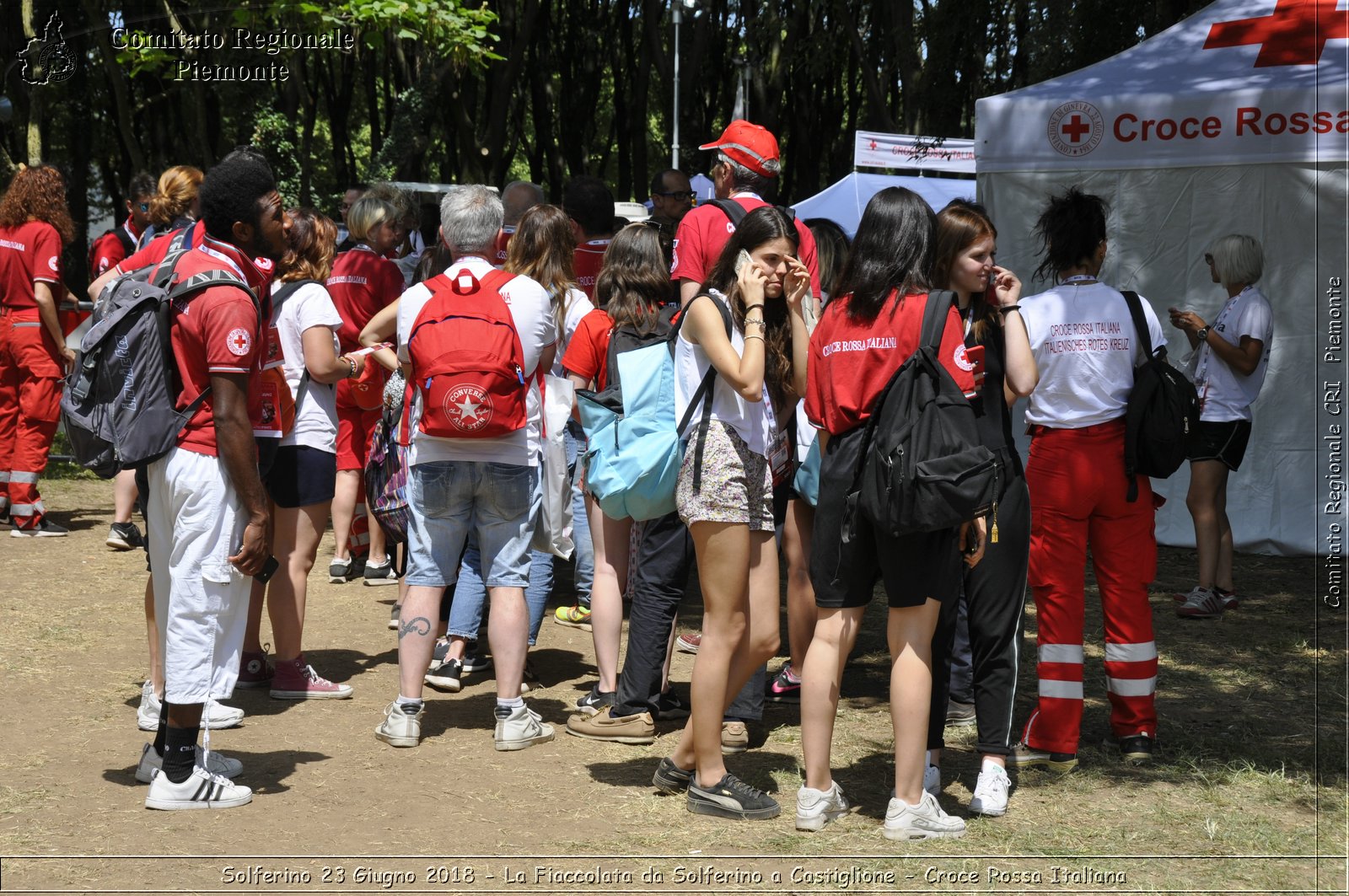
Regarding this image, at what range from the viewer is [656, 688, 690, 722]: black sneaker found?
561 cm

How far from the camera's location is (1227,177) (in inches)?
350

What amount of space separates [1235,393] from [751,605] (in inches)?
173

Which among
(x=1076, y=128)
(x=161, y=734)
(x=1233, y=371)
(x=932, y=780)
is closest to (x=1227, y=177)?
(x=1076, y=128)

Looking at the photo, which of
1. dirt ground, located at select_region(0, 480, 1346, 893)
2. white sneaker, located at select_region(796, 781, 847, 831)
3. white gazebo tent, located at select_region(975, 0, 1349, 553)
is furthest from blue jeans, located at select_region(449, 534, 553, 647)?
white gazebo tent, located at select_region(975, 0, 1349, 553)

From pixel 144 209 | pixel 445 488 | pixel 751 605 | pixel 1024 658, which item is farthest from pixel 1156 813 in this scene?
pixel 144 209

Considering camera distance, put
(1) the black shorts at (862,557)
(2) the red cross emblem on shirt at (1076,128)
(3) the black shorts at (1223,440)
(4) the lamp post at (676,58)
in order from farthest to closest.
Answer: (4) the lamp post at (676,58), (2) the red cross emblem on shirt at (1076,128), (3) the black shorts at (1223,440), (1) the black shorts at (862,557)

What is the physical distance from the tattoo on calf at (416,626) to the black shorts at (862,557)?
1633 millimetres

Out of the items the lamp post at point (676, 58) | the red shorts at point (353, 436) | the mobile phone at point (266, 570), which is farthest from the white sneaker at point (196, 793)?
the lamp post at point (676, 58)

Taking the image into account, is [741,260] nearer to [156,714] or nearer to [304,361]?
[304,361]

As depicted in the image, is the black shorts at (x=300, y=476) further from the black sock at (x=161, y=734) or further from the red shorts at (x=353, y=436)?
the red shorts at (x=353, y=436)

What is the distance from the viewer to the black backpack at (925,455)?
154 inches

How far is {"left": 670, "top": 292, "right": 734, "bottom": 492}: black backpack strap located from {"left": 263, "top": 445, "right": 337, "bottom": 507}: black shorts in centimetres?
220

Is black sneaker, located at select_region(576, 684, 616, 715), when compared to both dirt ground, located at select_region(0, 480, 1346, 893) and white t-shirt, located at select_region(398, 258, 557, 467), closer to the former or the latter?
dirt ground, located at select_region(0, 480, 1346, 893)

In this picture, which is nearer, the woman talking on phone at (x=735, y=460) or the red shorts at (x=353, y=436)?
the woman talking on phone at (x=735, y=460)
